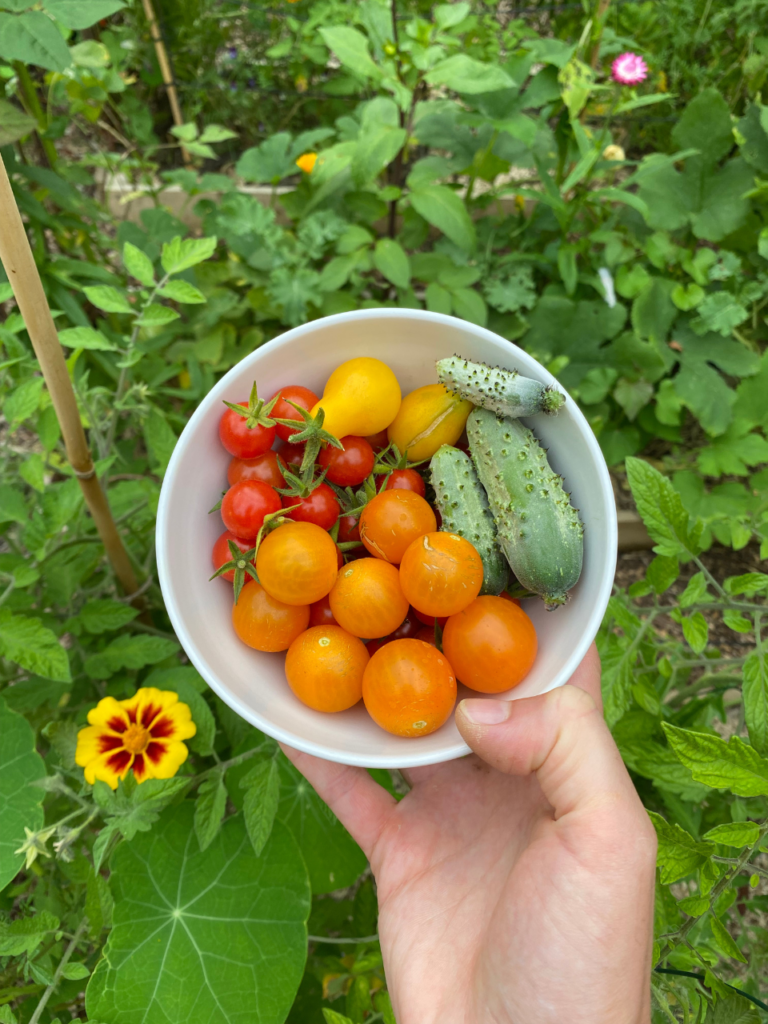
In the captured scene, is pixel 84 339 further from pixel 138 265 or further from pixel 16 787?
pixel 16 787

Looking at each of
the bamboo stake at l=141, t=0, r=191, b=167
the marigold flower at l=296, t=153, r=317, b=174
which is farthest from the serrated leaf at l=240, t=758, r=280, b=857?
the bamboo stake at l=141, t=0, r=191, b=167

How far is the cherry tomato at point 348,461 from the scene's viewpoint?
3.46 feet

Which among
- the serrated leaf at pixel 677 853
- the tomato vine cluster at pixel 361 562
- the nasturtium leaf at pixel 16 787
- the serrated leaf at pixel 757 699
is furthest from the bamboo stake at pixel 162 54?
the serrated leaf at pixel 677 853

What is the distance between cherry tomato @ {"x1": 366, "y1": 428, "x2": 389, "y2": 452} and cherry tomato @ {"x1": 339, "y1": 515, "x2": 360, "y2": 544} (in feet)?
0.48

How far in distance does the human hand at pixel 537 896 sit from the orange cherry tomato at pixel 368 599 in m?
0.17

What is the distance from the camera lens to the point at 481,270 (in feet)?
6.27

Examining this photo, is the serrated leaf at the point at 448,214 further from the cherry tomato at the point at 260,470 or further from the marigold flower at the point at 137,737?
the marigold flower at the point at 137,737

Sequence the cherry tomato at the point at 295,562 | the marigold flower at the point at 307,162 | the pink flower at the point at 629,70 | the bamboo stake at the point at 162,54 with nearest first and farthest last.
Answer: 1. the cherry tomato at the point at 295,562
2. the pink flower at the point at 629,70
3. the marigold flower at the point at 307,162
4. the bamboo stake at the point at 162,54

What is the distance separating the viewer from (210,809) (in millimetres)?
1117

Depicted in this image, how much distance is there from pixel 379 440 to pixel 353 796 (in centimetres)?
64

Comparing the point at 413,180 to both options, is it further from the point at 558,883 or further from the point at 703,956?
the point at 703,956

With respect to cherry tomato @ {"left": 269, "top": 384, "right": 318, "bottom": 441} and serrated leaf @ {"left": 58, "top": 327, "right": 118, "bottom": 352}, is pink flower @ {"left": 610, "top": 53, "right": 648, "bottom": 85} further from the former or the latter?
serrated leaf @ {"left": 58, "top": 327, "right": 118, "bottom": 352}

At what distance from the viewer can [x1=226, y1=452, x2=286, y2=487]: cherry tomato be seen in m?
1.03

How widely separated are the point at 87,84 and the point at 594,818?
85.1 inches
